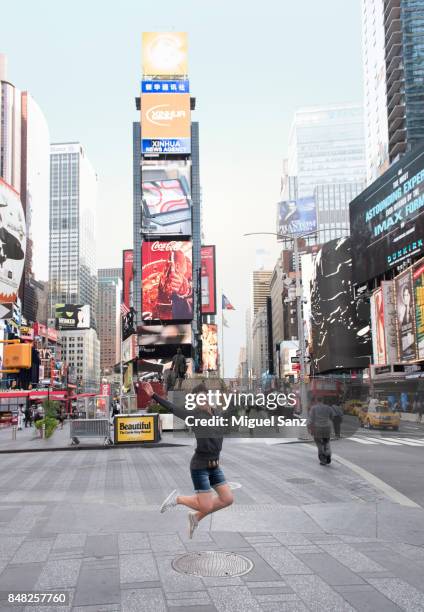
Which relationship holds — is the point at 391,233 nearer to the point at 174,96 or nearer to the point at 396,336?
the point at 396,336

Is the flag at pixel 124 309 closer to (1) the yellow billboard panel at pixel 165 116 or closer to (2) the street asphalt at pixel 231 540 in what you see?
(2) the street asphalt at pixel 231 540

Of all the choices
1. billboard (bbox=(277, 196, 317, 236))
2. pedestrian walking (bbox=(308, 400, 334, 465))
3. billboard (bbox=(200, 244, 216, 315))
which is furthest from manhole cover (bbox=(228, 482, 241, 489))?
billboard (bbox=(277, 196, 317, 236))

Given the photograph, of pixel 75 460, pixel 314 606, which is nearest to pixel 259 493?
pixel 314 606

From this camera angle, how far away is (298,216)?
505 feet

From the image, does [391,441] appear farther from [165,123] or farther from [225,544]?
[165,123]

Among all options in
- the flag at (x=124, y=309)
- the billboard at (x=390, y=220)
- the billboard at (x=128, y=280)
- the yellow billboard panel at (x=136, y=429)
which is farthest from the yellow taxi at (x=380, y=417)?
the billboard at (x=128, y=280)

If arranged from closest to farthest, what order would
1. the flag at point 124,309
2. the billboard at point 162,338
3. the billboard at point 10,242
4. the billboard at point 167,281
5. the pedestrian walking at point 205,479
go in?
the pedestrian walking at point 205,479, the billboard at point 10,242, the flag at point 124,309, the billboard at point 167,281, the billboard at point 162,338

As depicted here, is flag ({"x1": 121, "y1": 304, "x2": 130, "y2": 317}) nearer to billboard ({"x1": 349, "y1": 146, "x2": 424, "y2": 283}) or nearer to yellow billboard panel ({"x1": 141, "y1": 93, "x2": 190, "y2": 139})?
billboard ({"x1": 349, "y1": 146, "x2": 424, "y2": 283})

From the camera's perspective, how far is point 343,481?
41.2 ft

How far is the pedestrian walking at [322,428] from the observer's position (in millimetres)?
14812

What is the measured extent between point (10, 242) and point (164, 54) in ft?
342

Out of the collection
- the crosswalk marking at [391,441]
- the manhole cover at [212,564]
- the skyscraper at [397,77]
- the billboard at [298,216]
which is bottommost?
the crosswalk marking at [391,441]

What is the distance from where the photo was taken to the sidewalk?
17.9 ft

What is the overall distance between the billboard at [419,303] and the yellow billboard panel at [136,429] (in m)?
33.0
